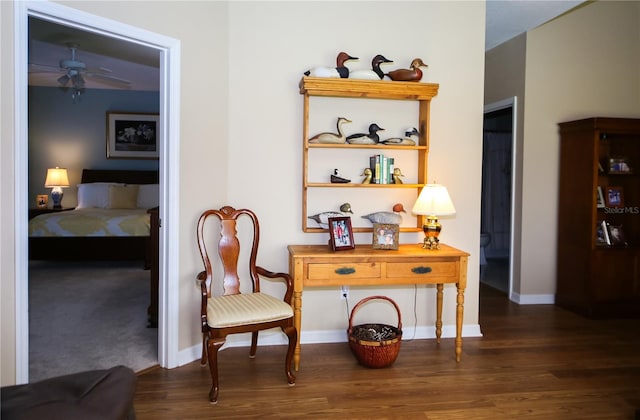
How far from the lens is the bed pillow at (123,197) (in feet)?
23.6

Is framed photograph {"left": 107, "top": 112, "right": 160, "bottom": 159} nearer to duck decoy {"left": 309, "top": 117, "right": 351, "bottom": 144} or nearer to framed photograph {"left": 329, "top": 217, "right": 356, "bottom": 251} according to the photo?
duck decoy {"left": 309, "top": 117, "right": 351, "bottom": 144}

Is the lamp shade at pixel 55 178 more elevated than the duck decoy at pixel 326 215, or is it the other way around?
the lamp shade at pixel 55 178

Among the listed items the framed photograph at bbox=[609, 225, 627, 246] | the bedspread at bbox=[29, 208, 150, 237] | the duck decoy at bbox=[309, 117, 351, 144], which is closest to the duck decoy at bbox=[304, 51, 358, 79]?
the duck decoy at bbox=[309, 117, 351, 144]

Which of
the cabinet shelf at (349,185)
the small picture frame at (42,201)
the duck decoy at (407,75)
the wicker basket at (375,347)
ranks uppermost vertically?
the duck decoy at (407,75)

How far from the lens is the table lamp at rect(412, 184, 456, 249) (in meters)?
3.21

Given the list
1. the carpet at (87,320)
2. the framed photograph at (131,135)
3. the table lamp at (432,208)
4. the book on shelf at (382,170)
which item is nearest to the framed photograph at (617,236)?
the table lamp at (432,208)

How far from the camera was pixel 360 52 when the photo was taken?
3.48 metres

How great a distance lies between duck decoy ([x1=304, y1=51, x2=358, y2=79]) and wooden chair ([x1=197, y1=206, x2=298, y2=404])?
106 centimetres

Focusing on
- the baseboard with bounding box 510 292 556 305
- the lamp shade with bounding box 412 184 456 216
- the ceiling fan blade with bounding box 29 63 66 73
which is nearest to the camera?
the lamp shade with bounding box 412 184 456 216

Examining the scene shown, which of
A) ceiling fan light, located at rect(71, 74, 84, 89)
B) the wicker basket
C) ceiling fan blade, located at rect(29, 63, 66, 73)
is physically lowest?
the wicker basket

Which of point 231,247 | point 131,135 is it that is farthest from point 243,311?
point 131,135

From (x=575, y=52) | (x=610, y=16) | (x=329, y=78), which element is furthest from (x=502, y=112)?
(x=329, y=78)

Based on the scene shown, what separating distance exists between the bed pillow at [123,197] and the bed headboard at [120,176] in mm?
305

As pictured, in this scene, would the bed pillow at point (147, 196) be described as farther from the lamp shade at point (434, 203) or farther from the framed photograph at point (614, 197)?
the framed photograph at point (614, 197)
